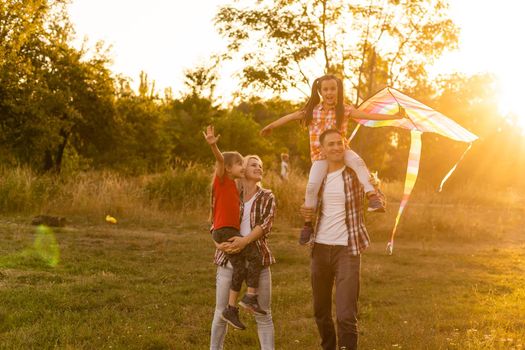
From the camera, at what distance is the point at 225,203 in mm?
5199

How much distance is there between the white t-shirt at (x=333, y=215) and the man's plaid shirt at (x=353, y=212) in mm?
31

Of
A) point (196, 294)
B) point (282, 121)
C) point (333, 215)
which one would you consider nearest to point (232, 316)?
point (333, 215)

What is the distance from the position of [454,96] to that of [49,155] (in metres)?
19.7

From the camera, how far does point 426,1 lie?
53.4 ft

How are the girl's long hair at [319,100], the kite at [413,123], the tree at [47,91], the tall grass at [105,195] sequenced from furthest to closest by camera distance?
the tree at [47,91], the tall grass at [105,195], the kite at [413,123], the girl's long hair at [319,100]

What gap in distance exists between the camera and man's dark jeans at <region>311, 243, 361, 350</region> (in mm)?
5082

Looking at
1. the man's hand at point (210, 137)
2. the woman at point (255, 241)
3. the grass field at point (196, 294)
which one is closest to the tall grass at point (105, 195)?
the grass field at point (196, 294)

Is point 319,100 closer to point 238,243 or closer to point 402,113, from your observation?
point 402,113

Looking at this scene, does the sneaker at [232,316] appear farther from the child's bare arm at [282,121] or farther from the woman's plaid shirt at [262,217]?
the child's bare arm at [282,121]

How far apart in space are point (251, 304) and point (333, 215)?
927mm

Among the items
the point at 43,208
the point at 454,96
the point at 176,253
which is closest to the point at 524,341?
the point at 176,253

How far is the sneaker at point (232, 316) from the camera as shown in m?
5.06

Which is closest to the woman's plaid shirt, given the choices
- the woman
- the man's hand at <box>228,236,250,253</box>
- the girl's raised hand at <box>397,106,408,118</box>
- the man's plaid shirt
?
the woman

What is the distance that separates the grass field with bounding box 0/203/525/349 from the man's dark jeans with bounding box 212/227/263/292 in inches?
62.7
